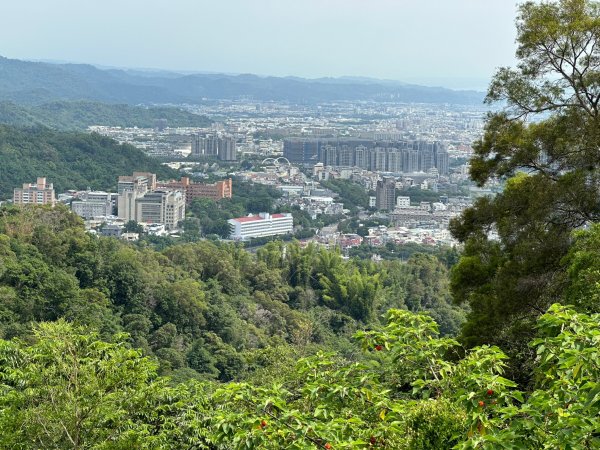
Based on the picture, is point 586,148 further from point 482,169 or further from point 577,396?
point 577,396

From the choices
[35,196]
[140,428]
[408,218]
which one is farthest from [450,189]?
[140,428]

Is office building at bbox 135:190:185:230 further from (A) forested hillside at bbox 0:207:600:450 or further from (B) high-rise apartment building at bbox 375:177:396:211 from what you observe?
(A) forested hillside at bbox 0:207:600:450

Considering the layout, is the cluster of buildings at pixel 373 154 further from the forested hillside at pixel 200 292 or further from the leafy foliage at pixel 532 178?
the leafy foliage at pixel 532 178

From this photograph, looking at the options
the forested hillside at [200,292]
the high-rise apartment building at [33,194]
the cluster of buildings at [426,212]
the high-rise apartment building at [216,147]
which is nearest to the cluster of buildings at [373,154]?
the high-rise apartment building at [216,147]

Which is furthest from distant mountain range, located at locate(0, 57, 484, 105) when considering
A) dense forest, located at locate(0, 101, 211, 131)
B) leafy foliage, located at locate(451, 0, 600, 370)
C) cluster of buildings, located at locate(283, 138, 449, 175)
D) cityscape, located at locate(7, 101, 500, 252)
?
leafy foliage, located at locate(451, 0, 600, 370)

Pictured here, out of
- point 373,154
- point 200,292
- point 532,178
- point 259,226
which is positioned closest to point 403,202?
point 259,226

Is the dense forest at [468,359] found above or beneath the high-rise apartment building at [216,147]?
above

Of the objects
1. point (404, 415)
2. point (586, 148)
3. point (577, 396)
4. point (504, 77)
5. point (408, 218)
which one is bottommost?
point (408, 218)
